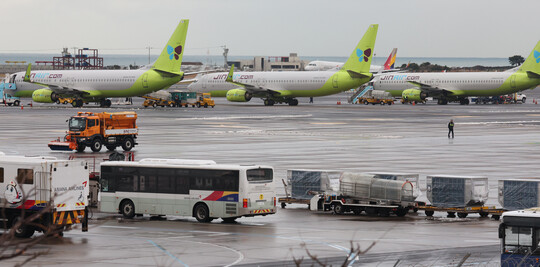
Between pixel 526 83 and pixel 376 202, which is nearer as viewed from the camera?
pixel 376 202

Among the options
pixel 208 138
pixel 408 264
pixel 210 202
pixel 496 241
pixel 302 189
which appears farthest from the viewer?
pixel 208 138

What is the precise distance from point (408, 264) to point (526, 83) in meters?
124

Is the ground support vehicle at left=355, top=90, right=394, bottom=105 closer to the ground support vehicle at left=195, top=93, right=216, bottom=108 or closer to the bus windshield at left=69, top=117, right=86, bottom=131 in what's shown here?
the ground support vehicle at left=195, top=93, right=216, bottom=108

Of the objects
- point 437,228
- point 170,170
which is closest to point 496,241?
point 437,228

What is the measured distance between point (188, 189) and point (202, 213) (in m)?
1.01

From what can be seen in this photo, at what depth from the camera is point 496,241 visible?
28.5m

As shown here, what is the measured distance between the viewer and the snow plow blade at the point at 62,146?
61.5 metres

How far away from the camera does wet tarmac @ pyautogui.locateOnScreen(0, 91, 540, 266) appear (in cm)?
2614

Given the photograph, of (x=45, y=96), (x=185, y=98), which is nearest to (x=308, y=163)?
(x=45, y=96)

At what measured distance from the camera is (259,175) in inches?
1328

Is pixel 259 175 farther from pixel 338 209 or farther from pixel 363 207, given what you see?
pixel 363 207

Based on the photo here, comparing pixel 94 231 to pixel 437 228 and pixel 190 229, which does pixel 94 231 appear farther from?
pixel 437 228

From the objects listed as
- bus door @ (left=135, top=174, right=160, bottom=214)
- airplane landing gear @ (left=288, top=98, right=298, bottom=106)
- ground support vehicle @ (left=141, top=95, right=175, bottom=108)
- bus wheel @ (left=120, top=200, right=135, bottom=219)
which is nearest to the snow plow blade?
bus wheel @ (left=120, top=200, right=135, bottom=219)

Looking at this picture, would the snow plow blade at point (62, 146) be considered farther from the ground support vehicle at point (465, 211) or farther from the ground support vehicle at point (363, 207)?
the ground support vehicle at point (465, 211)
